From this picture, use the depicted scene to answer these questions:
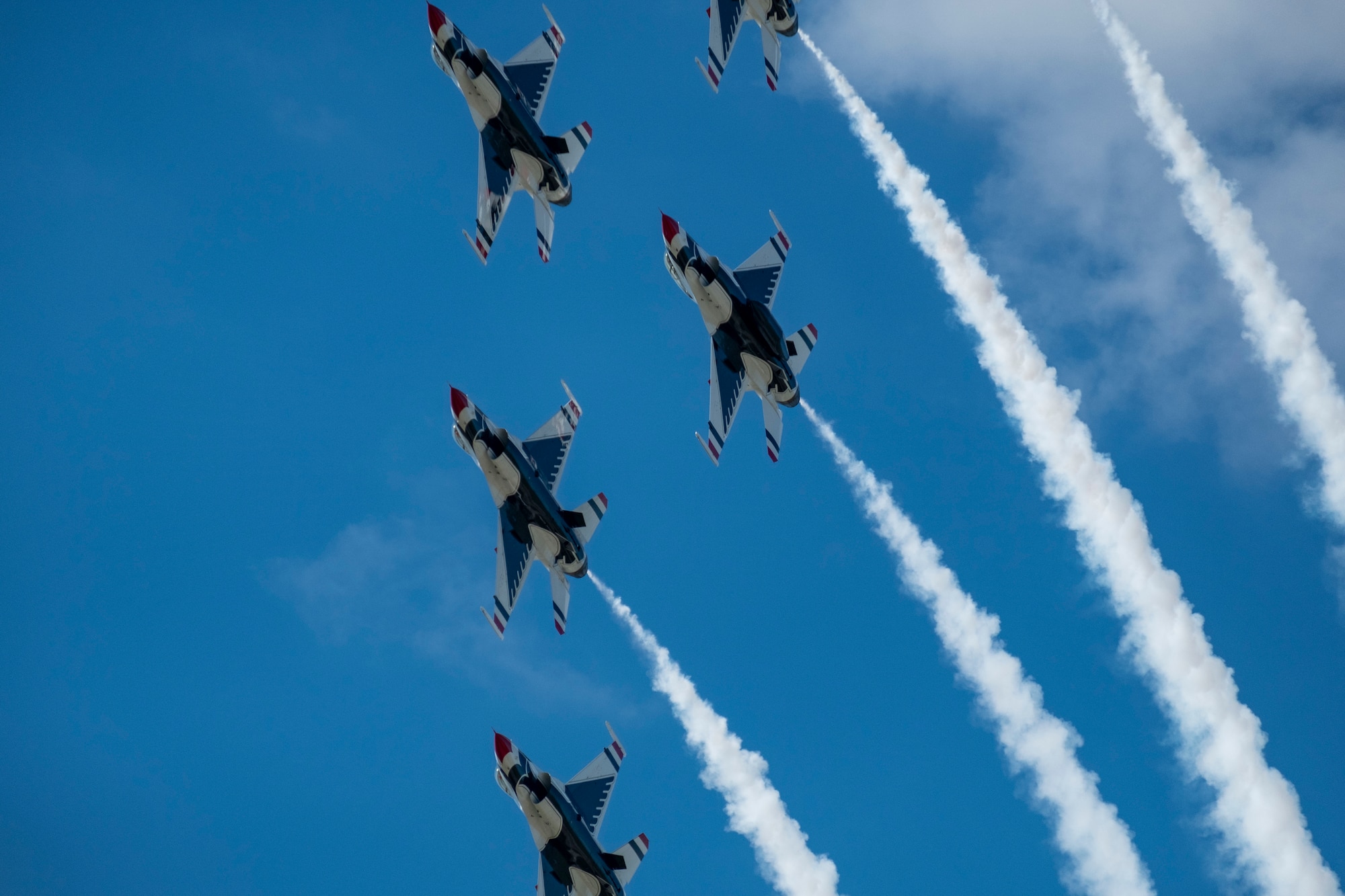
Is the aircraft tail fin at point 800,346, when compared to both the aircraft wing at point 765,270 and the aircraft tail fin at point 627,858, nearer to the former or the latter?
the aircraft wing at point 765,270

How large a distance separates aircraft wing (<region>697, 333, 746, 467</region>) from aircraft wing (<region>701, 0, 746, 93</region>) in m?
13.5

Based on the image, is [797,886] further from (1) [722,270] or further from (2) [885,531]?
(1) [722,270]

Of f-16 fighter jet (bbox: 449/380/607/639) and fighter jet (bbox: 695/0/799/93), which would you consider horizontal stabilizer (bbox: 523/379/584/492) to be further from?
fighter jet (bbox: 695/0/799/93)

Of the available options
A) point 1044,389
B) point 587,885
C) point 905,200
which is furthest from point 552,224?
point 587,885

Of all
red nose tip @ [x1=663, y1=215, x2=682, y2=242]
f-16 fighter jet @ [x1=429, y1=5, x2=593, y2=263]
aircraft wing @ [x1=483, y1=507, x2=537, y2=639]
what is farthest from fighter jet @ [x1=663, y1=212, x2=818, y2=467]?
aircraft wing @ [x1=483, y1=507, x2=537, y2=639]

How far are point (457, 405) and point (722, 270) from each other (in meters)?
13.7

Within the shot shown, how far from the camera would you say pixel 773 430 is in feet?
218

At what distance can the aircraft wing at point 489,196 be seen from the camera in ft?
217

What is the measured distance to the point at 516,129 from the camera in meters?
64.6

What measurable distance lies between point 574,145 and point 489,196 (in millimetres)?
4785

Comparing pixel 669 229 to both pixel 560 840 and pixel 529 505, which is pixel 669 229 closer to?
pixel 529 505

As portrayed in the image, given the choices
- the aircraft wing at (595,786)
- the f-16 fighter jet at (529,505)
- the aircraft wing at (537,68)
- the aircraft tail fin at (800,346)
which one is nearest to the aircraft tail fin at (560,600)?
the f-16 fighter jet at (529,505)

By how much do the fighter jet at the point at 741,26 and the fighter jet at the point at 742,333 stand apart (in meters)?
7.65

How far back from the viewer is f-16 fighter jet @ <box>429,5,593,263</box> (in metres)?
63.2
